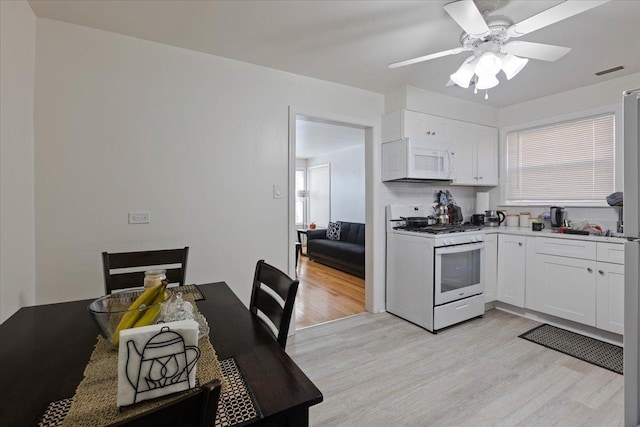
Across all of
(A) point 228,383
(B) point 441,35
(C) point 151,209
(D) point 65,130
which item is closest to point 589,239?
(B) point 441,35

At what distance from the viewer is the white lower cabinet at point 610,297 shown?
2.58m

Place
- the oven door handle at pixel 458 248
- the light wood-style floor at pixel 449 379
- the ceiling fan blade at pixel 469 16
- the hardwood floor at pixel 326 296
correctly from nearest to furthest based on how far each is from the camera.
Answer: the ceiling fan blade at pixel 469 16 < the light wood-style floor at pixel 449 379 < the oven door handle at pixel 458 248 < the hardwood floor at pixel 326 296

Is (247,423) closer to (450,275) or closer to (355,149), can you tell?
(450,275)

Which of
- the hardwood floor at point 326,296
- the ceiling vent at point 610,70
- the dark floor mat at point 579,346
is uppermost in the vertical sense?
the ceiling vent at point 610,70

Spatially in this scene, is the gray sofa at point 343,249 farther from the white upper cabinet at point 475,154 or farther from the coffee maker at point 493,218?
the white upper cabinet at point 475,154

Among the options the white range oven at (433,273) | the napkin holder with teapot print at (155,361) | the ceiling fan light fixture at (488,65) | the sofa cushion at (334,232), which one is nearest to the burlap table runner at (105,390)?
the napkin holder with teapot print at (155,361)

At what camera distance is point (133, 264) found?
1788 millimetres

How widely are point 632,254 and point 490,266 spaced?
7.69 ft

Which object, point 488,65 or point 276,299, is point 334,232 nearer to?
point 488,65

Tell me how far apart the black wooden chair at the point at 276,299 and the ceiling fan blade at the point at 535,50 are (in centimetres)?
194

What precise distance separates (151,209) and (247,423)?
2042 mm

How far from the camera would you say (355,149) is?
667 centimetres

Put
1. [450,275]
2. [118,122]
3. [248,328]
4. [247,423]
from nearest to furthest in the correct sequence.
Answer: [247,423] < [248,328] < [118,122] < [450,275]

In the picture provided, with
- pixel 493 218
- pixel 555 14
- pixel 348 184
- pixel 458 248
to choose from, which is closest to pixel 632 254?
Answer: pixel 555 14
